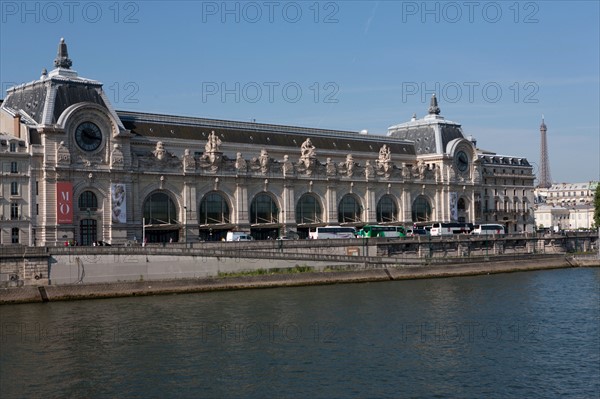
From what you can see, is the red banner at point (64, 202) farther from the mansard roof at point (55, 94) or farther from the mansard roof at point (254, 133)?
the mansard roof at point (254, 133)

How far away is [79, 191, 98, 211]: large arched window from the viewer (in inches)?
2847

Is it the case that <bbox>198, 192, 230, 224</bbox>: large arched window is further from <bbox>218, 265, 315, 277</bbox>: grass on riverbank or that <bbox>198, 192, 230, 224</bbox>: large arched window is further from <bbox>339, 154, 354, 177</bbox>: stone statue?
<bbox>339, 154, 354, 177</bbox>: stone statue

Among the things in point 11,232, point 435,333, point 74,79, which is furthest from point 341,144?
point 435,333

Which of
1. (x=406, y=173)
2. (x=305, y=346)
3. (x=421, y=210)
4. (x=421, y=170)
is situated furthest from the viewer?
(x=421, y=210)

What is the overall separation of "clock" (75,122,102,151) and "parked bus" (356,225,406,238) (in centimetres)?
2560

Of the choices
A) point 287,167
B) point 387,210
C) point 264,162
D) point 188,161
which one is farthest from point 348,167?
point 188,161

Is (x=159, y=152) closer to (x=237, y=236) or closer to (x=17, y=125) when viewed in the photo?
(x=237, y=236)

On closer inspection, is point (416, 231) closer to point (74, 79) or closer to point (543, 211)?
point (74, 79)

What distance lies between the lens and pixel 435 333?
143 ft

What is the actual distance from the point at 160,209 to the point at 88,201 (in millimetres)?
6971

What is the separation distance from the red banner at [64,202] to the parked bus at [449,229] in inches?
1420

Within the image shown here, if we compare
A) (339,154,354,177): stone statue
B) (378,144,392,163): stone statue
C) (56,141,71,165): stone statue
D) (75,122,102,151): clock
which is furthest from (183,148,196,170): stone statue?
(378,144,392,163): stone statue

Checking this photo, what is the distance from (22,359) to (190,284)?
2361 cm

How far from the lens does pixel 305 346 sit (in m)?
39.8
